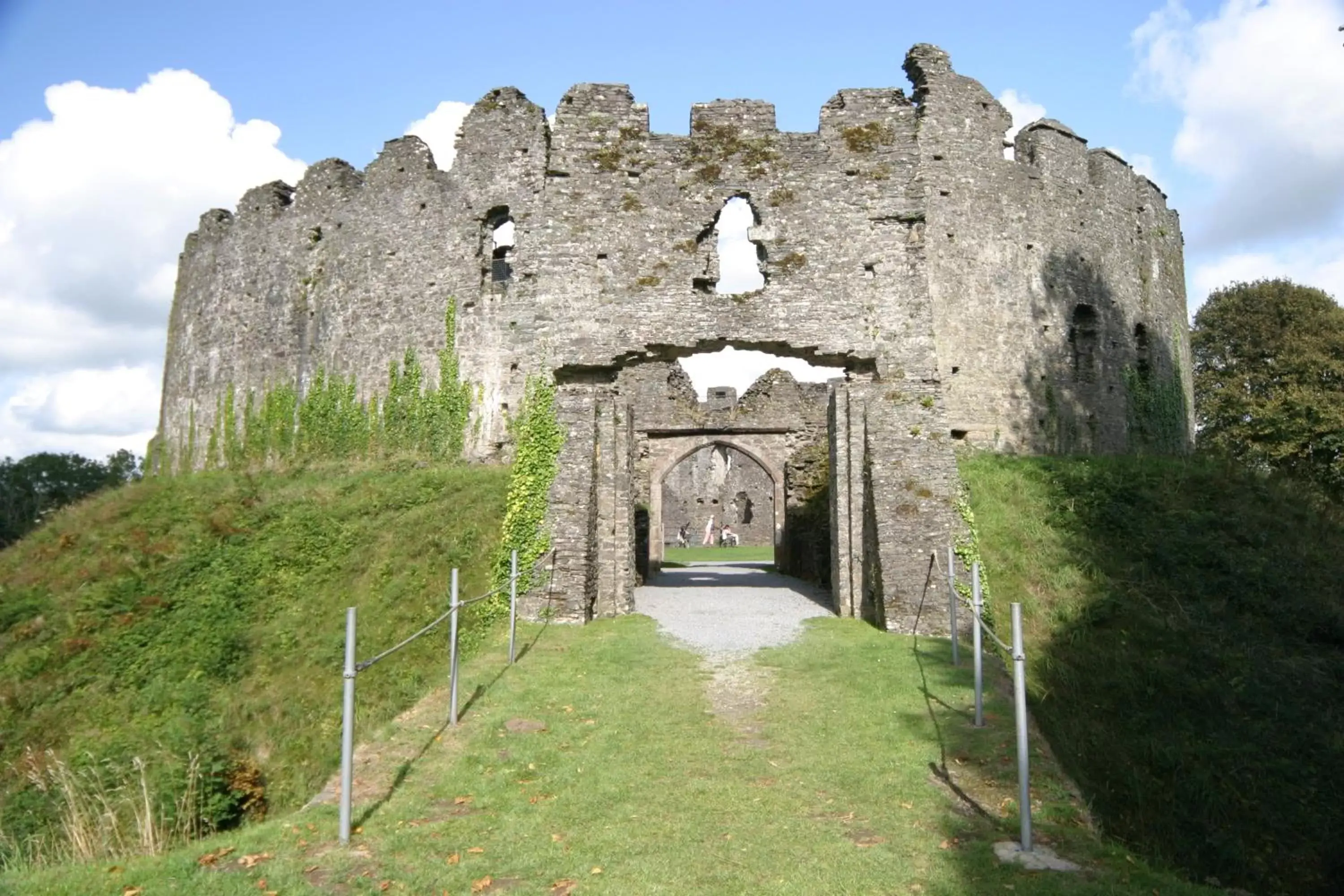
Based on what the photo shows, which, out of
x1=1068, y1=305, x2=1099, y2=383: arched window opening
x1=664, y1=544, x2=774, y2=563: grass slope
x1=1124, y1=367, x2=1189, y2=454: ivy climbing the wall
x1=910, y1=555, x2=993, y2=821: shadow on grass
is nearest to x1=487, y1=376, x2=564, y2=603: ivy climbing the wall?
x1=910, y1=555, x2=993, y2=821: shadow on grass

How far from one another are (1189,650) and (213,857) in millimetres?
11116

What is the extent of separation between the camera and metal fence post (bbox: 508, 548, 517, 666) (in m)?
11.5

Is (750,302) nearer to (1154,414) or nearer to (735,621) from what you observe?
(735,621)

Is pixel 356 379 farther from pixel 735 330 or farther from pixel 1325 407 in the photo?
pixel 1325 407

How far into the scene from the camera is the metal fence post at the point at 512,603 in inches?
452

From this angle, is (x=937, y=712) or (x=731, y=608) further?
(x=731, y=608)

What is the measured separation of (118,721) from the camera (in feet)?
40.7

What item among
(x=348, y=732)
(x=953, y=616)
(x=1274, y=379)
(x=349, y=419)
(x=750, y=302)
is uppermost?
(x=1274, y=379)

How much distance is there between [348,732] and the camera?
680 cm

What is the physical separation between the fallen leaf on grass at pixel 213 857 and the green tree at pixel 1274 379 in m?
22.6

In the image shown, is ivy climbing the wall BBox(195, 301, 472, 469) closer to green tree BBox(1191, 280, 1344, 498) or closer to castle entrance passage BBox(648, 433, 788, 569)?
green tree BBox(1191, 280, 1344, 498)

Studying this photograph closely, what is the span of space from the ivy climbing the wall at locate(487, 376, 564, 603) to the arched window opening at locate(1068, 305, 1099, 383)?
678 inches

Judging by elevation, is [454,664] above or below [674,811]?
above

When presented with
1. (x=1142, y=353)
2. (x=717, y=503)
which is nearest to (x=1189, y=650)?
(x=1142, y=353)
